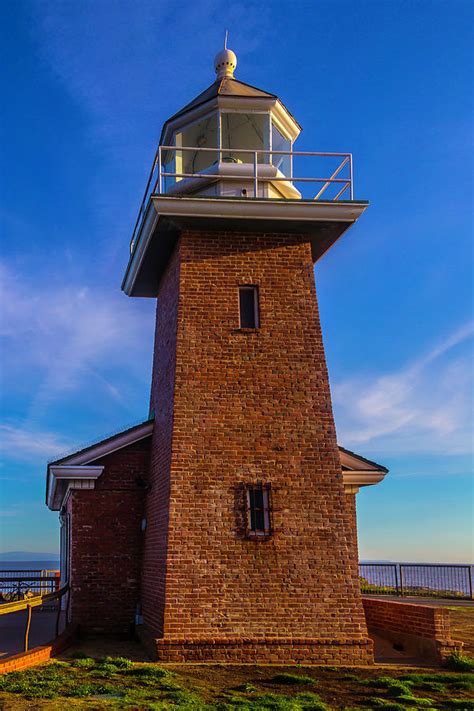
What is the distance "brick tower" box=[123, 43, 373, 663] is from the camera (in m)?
11.0

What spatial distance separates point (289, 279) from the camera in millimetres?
12805

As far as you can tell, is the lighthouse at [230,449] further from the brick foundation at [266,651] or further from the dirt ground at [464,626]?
the dirt ground at [464,626]

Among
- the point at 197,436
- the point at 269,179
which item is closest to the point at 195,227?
the point at 269,179

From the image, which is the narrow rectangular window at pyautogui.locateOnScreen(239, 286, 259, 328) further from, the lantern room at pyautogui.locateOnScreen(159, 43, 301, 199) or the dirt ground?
the dirt ground

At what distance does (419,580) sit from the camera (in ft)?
87.8

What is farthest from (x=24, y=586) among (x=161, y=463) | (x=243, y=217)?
(x=243, y=217)

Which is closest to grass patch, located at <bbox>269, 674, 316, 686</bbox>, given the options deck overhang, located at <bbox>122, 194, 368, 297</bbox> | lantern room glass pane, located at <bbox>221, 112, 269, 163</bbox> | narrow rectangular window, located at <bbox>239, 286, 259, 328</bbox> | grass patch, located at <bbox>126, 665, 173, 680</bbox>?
grass patch, located at <bbox>126, 665, 173, 680</bbox>

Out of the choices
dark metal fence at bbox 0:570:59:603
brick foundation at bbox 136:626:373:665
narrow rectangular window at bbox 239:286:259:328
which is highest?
narrow rectangular window at bbox 239:286:259:328

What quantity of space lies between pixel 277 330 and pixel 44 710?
6.92 m

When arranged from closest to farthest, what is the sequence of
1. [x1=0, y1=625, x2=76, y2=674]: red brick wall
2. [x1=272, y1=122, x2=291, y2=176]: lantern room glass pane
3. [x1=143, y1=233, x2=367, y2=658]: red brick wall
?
[x1=0, y1=625, x2=76, y2=674]: red brick wall < [x1=143, y1=233, x2=367, y2=658]: red brick wall < [x1=272, y1=122, x2=291, y2=176]: lantern room glass pane

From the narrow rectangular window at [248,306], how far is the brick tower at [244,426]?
0.02 meters

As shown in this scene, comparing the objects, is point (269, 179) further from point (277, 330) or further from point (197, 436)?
point (197, 436)

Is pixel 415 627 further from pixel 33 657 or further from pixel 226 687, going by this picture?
pixel 33 657

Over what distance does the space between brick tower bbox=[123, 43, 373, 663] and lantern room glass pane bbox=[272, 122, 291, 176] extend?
65mm
